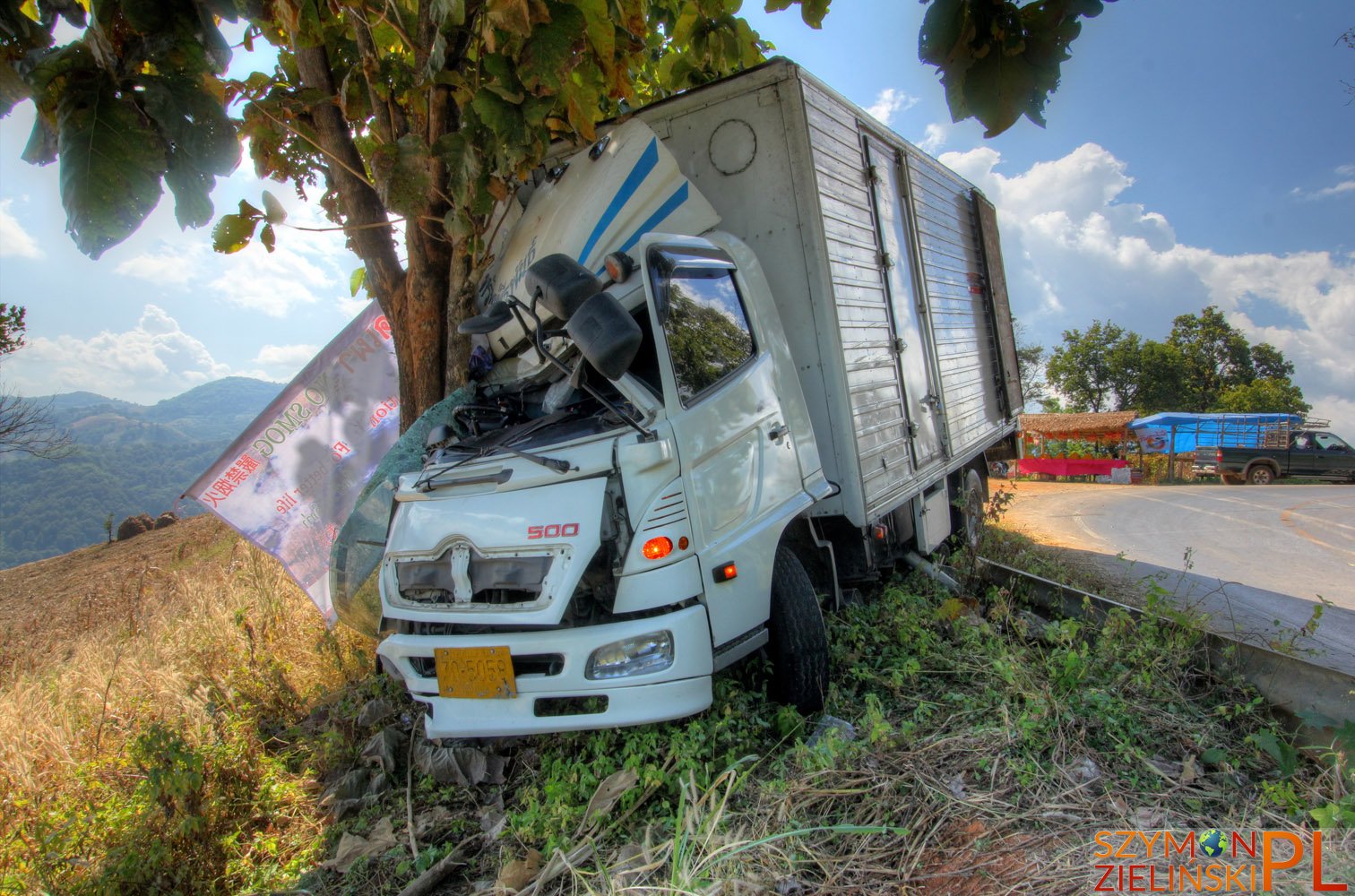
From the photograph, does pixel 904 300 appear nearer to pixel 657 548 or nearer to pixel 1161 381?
pixel 657 548

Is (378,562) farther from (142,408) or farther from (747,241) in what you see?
(142,408)

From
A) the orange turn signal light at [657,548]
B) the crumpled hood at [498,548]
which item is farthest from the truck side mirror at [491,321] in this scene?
the orange turn signal light at [657,548]

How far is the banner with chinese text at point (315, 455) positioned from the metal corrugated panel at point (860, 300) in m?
3.42

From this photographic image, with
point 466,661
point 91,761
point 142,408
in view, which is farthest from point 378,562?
point 142,408

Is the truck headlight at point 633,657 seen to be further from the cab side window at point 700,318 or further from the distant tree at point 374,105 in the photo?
the distant tree at point 374,105

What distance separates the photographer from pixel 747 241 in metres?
4.29

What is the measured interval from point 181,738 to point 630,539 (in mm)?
2552

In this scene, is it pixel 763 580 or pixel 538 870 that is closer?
pixel 538 870

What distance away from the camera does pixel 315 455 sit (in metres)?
5.40

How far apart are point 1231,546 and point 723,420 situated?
9393 mm

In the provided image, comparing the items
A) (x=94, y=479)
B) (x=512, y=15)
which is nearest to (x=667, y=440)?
(x=512, y=15)

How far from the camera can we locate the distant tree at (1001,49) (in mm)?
1464

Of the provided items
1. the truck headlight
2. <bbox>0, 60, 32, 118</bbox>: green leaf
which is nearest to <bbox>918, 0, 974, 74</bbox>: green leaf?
<bbox>0, 60, 32, 118</bbox>: green leaf

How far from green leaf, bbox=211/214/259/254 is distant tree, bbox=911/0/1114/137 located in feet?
13.0
